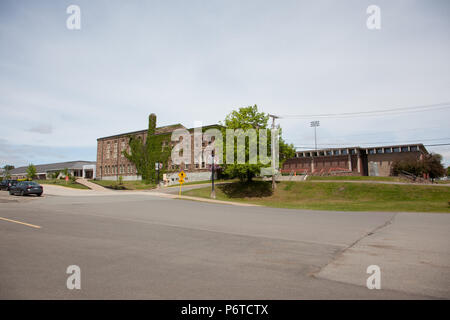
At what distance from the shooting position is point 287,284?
4387mm

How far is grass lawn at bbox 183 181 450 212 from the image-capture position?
2891 cm

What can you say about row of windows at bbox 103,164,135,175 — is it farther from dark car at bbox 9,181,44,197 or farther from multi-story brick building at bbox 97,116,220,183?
dark car at bbox 9,181,44,197

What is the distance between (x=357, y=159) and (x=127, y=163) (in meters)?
50.6

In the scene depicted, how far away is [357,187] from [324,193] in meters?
4.15

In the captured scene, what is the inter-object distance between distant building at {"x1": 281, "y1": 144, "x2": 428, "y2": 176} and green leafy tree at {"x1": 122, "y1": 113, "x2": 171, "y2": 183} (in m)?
28.3

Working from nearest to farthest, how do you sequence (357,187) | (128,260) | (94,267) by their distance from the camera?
(94,267)
(128,260)
(357,187)

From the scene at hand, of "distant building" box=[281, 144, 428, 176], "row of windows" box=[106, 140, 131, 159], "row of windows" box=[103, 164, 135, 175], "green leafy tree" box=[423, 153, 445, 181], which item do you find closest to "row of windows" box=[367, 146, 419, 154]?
"distant building" box=[281, 144, 428, 176]

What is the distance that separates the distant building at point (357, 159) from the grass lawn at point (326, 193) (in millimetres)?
19285

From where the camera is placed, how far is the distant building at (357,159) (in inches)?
2235

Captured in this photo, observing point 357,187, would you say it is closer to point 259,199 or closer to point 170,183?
point 259,199

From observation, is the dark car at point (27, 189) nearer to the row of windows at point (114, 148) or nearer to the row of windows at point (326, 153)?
the row of windows at point (114, 148)
